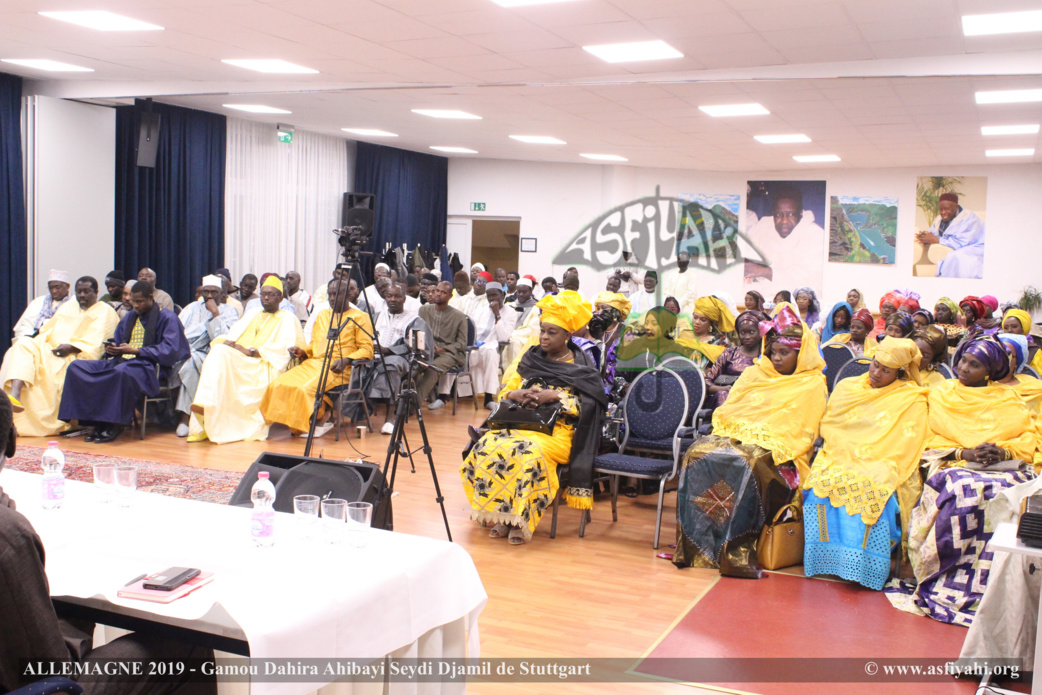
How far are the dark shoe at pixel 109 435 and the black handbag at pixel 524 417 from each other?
373 cm

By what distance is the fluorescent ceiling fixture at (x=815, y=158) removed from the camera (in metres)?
12.5

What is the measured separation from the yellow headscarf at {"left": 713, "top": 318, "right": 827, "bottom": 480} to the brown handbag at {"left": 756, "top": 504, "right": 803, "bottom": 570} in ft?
0.77

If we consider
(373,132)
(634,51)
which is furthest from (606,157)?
(634,51)

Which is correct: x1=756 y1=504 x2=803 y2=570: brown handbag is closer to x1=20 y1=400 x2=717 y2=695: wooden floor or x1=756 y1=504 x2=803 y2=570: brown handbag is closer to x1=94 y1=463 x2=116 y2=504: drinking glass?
x1=20 y1=400 x2=717 y2=695: wooden floor

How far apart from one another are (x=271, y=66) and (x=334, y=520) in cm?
652

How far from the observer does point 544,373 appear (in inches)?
209

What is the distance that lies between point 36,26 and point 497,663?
6.18 m

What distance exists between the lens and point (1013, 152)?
457 inches

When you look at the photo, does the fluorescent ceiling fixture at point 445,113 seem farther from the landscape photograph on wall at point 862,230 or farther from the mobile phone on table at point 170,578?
the mobile phone on table at point 170,578

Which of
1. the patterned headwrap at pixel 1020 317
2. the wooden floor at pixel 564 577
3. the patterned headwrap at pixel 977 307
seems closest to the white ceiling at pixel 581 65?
the patterned headwrap at pixel 1020 317

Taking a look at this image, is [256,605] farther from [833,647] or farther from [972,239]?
[972,239]

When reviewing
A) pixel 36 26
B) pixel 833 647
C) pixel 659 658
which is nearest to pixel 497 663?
pixel 659 658

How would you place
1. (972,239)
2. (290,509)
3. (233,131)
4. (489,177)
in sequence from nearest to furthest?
(290,509) < (233,131) < (972,239) < (489,177)

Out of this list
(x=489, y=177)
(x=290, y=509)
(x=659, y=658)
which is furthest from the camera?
(x=489, y=177)
